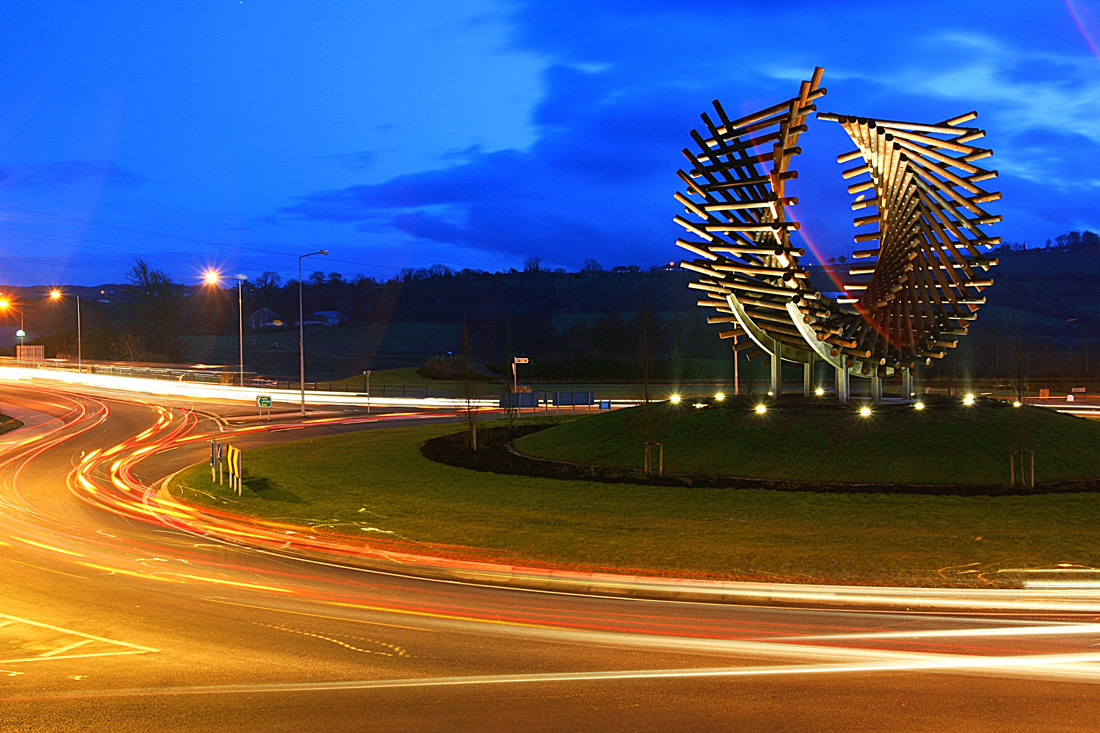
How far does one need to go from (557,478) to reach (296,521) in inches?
309

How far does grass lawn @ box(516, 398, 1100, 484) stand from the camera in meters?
22.0

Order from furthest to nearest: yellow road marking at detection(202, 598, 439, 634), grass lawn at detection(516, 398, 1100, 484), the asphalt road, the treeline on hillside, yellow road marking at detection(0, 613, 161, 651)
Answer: the treeline on hillside, grass lawn at detection(516, 398, 1100, 484), yellow road marking at detection(202, 598, 439, 634), yellow road marking at detection(0, 613, 161, 651), the asphalt road

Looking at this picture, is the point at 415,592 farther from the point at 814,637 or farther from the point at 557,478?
the point at 557,478

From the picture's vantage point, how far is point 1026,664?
9023 mm

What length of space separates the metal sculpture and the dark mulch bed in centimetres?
509

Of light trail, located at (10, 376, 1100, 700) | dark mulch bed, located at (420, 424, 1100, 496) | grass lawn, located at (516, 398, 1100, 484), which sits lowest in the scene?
light trail, located at (10, 376, 1100, 700)

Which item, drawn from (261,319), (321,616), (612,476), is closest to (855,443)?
(612,476)

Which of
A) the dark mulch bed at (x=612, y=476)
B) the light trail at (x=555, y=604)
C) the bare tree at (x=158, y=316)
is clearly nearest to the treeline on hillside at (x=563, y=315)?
the bare tree at (x=158, y=316)

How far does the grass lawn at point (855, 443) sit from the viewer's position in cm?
2202

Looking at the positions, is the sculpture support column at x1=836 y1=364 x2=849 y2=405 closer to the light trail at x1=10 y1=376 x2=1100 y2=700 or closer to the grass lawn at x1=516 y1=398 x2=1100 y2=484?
the grass lawn at x1=516 y1=398 x2=1100 y2=484

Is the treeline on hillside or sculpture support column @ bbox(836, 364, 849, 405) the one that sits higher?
the treeline on hillside

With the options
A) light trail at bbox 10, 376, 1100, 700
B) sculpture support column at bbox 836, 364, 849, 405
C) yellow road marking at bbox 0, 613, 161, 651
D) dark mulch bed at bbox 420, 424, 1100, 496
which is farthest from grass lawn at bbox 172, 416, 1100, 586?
sculpture support column at bbox 836, 364, 849, 405

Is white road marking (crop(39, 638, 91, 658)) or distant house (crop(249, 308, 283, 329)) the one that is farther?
distant house (crop(249, 308, 283, 329))

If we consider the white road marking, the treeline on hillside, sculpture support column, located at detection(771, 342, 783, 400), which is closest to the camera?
the white road marking
